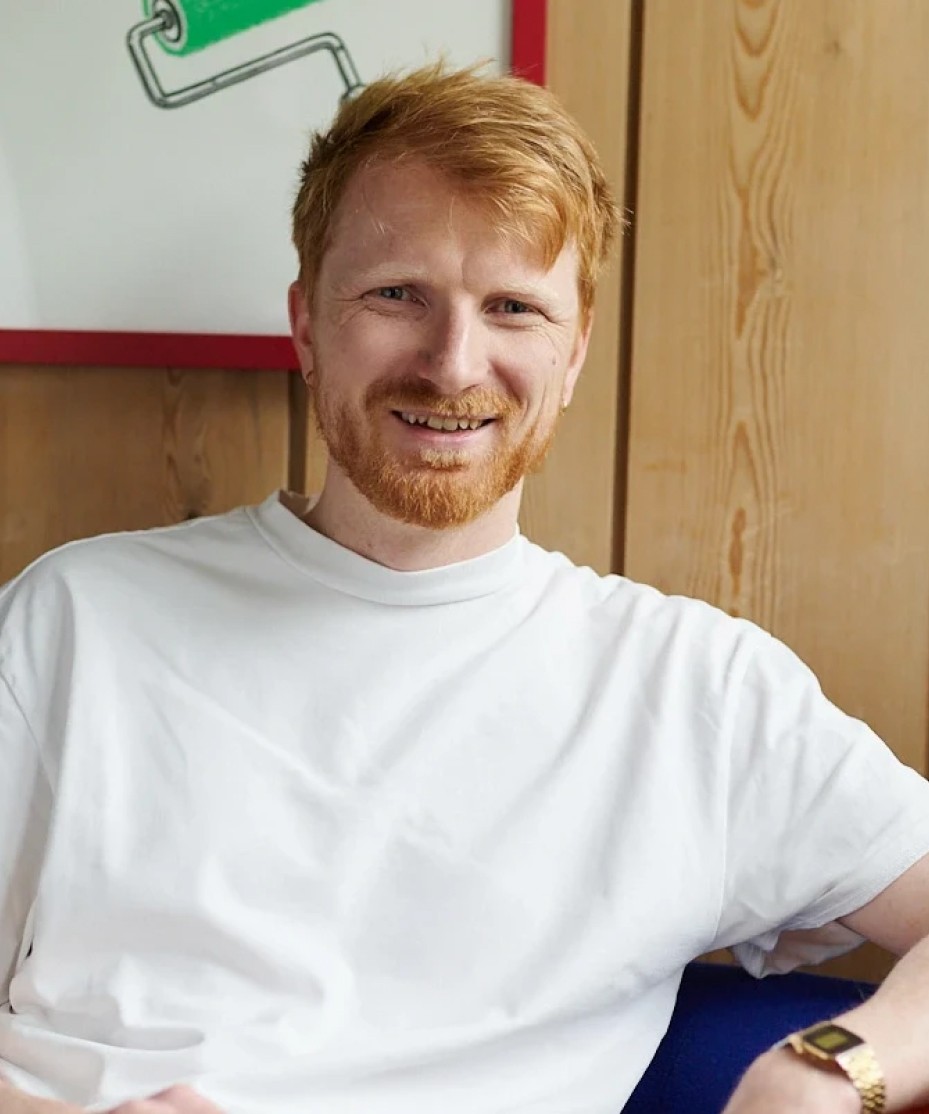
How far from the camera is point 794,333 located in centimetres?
166

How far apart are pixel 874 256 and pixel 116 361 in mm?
961

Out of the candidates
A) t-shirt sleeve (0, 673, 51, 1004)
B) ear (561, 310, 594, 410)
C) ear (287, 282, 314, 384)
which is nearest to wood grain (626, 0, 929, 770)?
ear (561, 310, 594, 410)

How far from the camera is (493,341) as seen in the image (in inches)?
54.6

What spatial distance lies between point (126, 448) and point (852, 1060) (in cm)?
113

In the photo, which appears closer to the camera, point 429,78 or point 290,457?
point 429,78

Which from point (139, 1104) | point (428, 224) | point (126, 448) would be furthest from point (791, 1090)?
point (126, 448)

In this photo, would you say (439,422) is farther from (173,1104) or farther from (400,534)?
(173,1104)

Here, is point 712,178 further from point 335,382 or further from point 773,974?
point 773,974

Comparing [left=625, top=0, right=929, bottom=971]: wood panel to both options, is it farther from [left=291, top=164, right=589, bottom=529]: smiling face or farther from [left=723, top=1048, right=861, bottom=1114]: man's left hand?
[left=723, top=1048, right=861, bottom=1114]: man's left hand

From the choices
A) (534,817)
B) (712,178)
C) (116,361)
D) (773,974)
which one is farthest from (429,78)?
(773,974)

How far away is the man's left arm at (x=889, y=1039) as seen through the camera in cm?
110

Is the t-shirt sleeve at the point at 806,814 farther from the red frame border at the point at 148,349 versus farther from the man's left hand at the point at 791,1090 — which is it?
the red frame border at the point at 148,349

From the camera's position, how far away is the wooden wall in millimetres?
1634

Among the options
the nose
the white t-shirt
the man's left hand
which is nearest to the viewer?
the man's left hand
